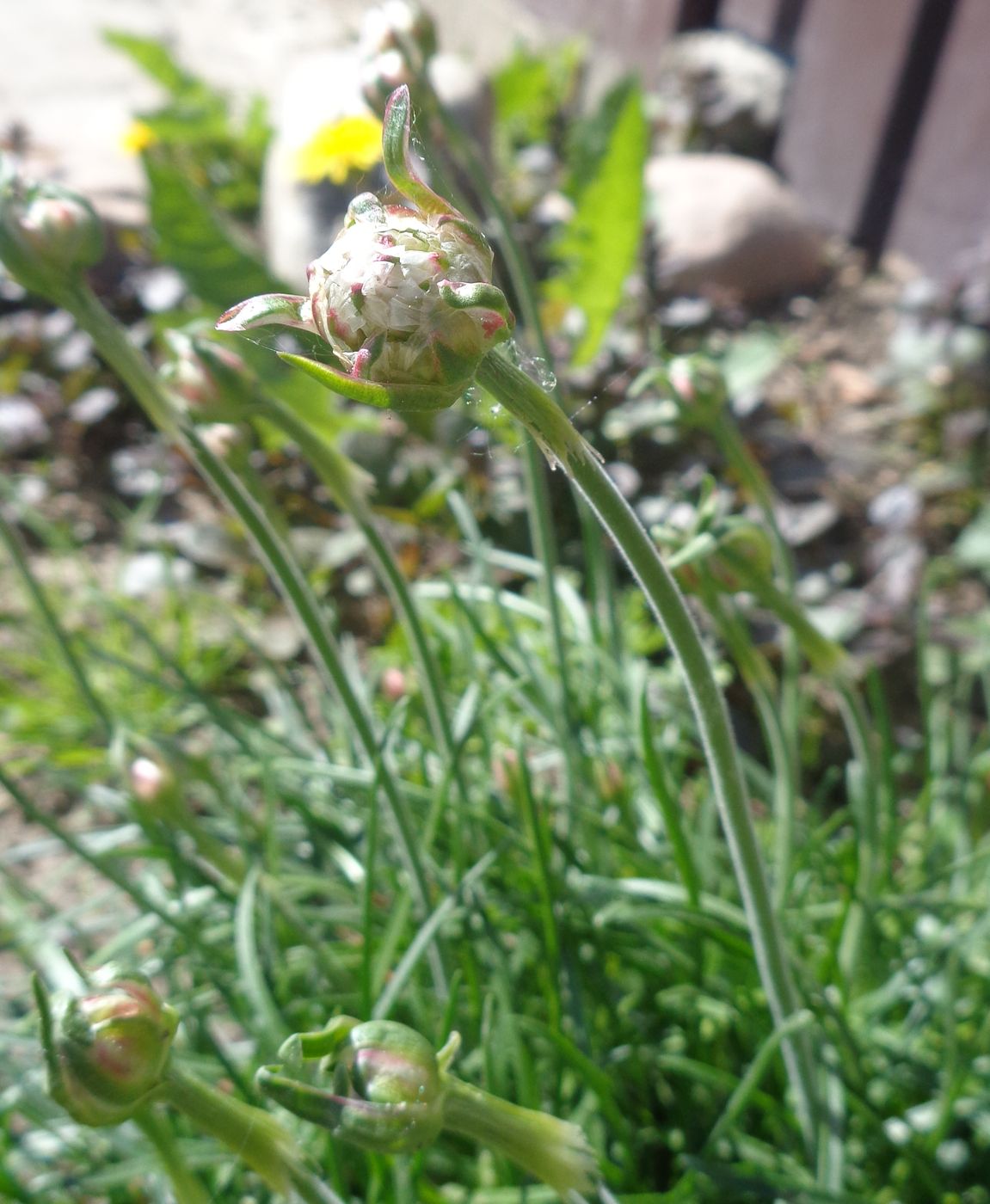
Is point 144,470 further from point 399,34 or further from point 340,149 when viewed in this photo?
point 399,34

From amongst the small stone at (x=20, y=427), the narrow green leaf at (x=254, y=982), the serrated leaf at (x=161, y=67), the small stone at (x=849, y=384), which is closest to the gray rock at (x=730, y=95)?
the small stone at (x=849, y=384)

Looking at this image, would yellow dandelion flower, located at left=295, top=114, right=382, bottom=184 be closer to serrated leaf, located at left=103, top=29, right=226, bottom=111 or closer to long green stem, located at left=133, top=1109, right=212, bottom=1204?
serrated leaf, located at left=103, top=29, right=226, bottom=111

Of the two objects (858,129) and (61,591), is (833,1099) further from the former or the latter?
(858,129)

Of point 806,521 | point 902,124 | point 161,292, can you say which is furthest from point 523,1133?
point 902,124

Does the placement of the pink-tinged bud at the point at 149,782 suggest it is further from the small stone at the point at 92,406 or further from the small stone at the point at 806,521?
the small stone at the point at 92,406

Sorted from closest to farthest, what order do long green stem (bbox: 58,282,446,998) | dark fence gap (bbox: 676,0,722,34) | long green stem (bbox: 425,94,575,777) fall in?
long green stem (bbox: 58,282,446,998)
long green stem (bbox: 425,94,575,777)
dark fence gap (bbox: 676,0,722,34)

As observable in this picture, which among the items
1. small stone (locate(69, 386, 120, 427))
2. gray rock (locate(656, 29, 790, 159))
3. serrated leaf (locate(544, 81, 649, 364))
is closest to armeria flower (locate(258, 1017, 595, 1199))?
serrated leaf (locate(544, 81, 649, 364))

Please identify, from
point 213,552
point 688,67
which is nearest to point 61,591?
point 213,552
